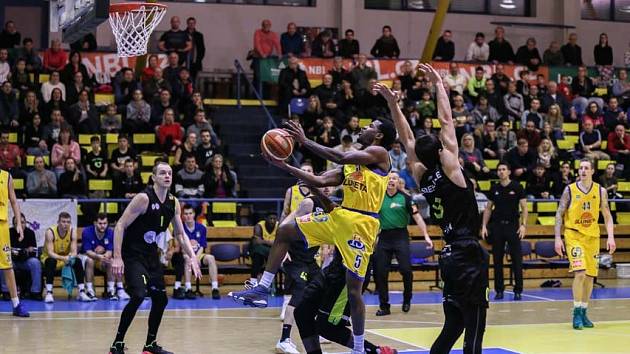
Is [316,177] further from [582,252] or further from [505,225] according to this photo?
[505,225]

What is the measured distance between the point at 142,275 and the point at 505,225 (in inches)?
325

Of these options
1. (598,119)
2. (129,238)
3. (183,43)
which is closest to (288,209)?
(129,238)

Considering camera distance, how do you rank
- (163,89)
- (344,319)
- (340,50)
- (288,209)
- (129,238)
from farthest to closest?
(340,50) < (163,89) < (288,209) < (129,238) < (344,319)

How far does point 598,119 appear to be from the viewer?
2348cm

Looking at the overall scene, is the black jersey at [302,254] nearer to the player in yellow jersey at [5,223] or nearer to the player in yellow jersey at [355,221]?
the player in yellow jersey at [355,221]

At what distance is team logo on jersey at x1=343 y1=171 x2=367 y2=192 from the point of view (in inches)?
347

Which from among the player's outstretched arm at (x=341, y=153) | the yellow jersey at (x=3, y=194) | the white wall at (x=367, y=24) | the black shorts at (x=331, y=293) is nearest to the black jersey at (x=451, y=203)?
the player's outstretched arm at (x=341, y=153)

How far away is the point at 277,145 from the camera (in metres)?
8.11

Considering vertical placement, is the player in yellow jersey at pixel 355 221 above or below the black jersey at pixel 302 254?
above

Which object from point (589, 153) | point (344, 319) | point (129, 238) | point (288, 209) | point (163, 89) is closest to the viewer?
point (344, 319)

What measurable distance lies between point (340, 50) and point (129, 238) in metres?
14.6

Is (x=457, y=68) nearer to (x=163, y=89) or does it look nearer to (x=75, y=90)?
(x=163, y=89)

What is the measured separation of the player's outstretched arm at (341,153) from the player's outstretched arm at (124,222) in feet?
7.75

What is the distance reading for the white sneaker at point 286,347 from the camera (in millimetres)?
10617
